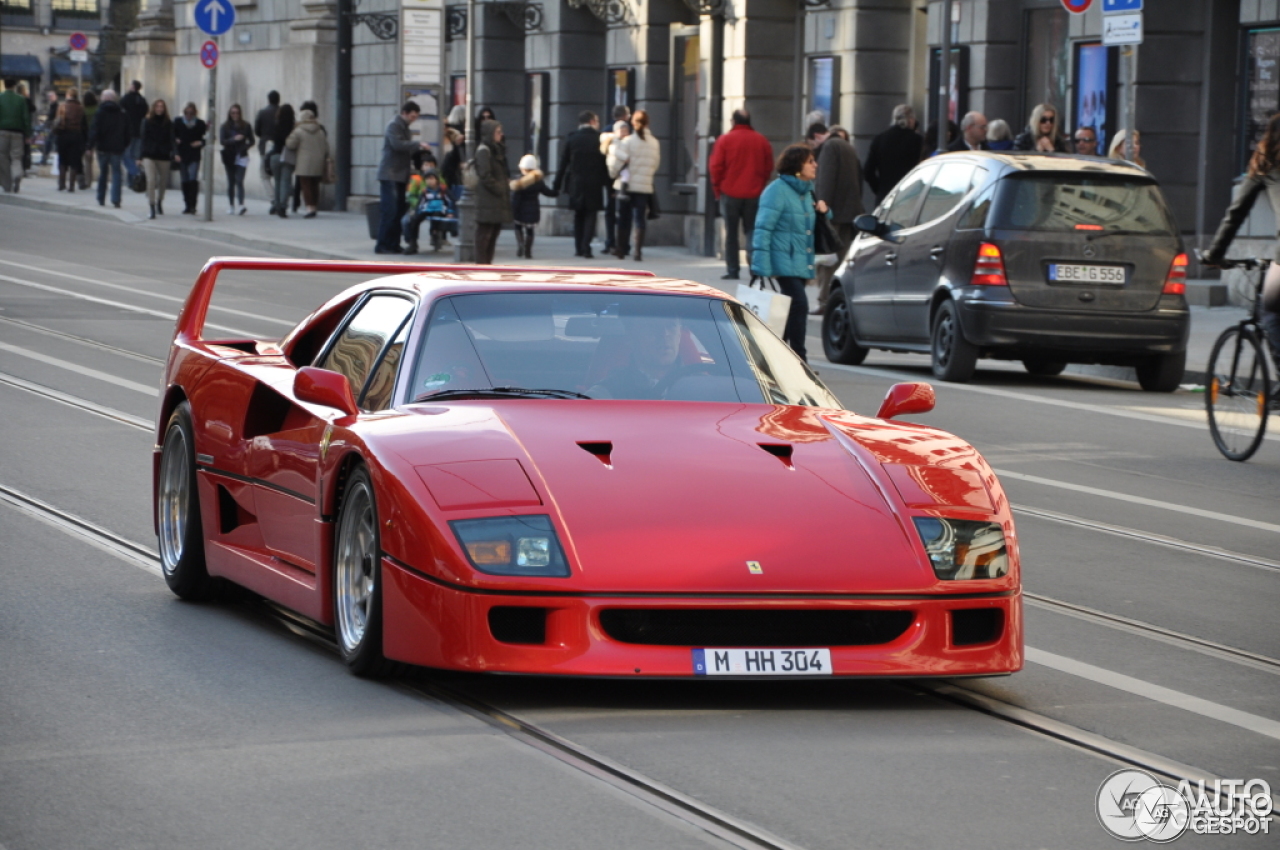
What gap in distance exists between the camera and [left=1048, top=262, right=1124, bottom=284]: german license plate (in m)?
16.1

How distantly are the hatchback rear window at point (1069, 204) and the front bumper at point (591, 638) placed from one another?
10.6m

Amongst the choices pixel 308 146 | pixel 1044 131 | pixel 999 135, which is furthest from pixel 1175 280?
pixel 308 146

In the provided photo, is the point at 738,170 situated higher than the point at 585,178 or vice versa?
the point at 738,170

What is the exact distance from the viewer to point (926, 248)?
1706cm

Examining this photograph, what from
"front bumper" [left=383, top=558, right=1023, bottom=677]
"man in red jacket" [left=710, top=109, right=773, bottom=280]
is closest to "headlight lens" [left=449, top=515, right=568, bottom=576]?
"front bumper" [left=383, top=558, right=1023, bottom=677]

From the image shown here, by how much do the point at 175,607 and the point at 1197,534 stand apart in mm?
4448

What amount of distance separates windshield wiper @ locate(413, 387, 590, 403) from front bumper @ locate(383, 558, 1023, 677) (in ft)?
2.65

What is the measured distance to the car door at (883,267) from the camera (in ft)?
57.7

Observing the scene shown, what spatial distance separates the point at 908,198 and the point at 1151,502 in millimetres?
7444

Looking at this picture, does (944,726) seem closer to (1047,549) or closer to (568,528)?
(568,528)

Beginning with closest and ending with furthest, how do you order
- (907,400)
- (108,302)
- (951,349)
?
(907,400) < (951,349) < (108,302)

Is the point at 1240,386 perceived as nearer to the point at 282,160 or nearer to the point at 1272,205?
the point at 1272,205

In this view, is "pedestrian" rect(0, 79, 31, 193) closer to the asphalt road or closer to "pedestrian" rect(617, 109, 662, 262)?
"pedestrian" rect(617, 109, 662, 262)

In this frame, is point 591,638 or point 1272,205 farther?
point 1272,205
